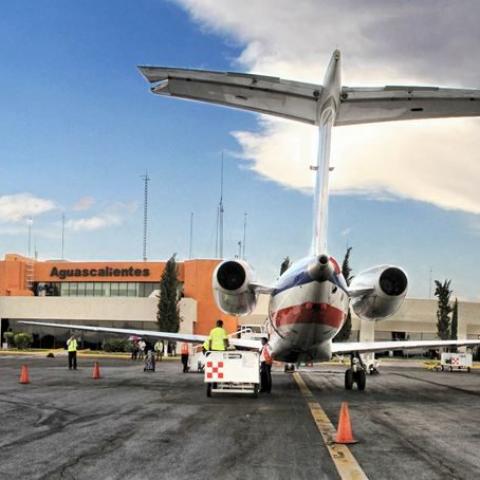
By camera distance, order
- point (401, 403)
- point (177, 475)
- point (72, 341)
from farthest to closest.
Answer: point (72, 341), point (401, 403), point (177, 475)

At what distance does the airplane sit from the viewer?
50.0 ft

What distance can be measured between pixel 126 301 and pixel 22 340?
9238mm

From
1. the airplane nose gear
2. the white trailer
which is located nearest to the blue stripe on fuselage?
the airplane nose gear

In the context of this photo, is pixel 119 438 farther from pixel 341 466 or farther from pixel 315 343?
pixel 315 343

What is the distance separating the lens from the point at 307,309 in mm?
17375

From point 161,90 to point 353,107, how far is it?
4.81m

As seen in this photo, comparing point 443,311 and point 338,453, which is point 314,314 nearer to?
point 338,453

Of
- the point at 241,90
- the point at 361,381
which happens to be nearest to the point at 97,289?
the point at 361,381

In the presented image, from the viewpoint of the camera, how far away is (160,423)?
12.2 metres

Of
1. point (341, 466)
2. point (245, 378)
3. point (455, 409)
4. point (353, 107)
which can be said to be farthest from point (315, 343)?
point (341, 466)

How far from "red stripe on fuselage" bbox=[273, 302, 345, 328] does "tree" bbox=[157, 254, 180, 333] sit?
1498 inches

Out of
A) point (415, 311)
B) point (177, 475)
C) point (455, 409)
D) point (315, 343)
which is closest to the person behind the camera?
point (177, 475)

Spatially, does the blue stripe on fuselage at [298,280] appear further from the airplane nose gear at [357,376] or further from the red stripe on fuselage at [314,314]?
the airplane nose gear at [357,376]

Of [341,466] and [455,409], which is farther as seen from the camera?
[455,409]
